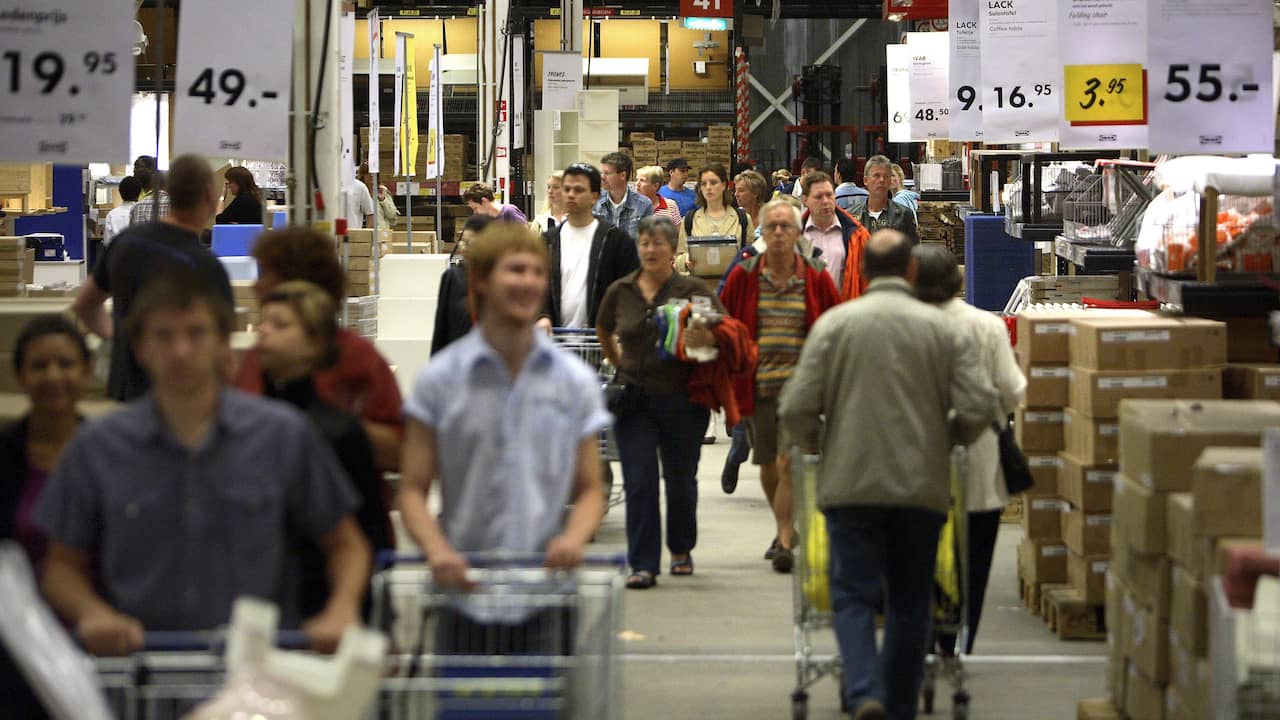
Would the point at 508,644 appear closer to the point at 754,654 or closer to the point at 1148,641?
Result: the point at 1148,641

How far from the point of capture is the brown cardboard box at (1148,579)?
5797 millimetres

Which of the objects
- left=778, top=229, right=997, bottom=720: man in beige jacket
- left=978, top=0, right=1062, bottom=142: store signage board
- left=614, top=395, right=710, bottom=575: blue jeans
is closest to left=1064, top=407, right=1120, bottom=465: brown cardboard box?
left=778, top=229, right=997, bottom=720: man in beige jacket

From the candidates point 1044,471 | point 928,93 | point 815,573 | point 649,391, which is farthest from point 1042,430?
point 928,93

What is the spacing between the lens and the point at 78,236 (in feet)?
90.8

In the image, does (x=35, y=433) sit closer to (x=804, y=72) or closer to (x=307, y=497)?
(x=307, y=497)

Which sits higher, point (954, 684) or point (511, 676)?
point (511, 676)

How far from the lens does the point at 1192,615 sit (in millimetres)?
5363

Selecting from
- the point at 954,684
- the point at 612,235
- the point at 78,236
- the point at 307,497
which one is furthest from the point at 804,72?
the point at 307,497

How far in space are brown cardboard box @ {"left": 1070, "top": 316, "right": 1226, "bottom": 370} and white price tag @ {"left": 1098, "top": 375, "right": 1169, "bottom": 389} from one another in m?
0.05

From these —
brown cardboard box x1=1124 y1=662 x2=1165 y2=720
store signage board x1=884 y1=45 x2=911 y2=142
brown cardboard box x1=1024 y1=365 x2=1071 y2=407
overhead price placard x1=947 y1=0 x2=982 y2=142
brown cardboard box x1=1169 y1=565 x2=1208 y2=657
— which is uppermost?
store signage board x1=884 y1=45 x2=911 y2=142

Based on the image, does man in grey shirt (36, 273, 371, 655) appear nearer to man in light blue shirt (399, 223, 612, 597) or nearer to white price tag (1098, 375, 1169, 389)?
man in light blue shirt (399, 223, 612, 597)

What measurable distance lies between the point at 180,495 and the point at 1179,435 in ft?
11.4

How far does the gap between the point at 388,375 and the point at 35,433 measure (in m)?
0.94

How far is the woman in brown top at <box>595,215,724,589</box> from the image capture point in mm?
8688
